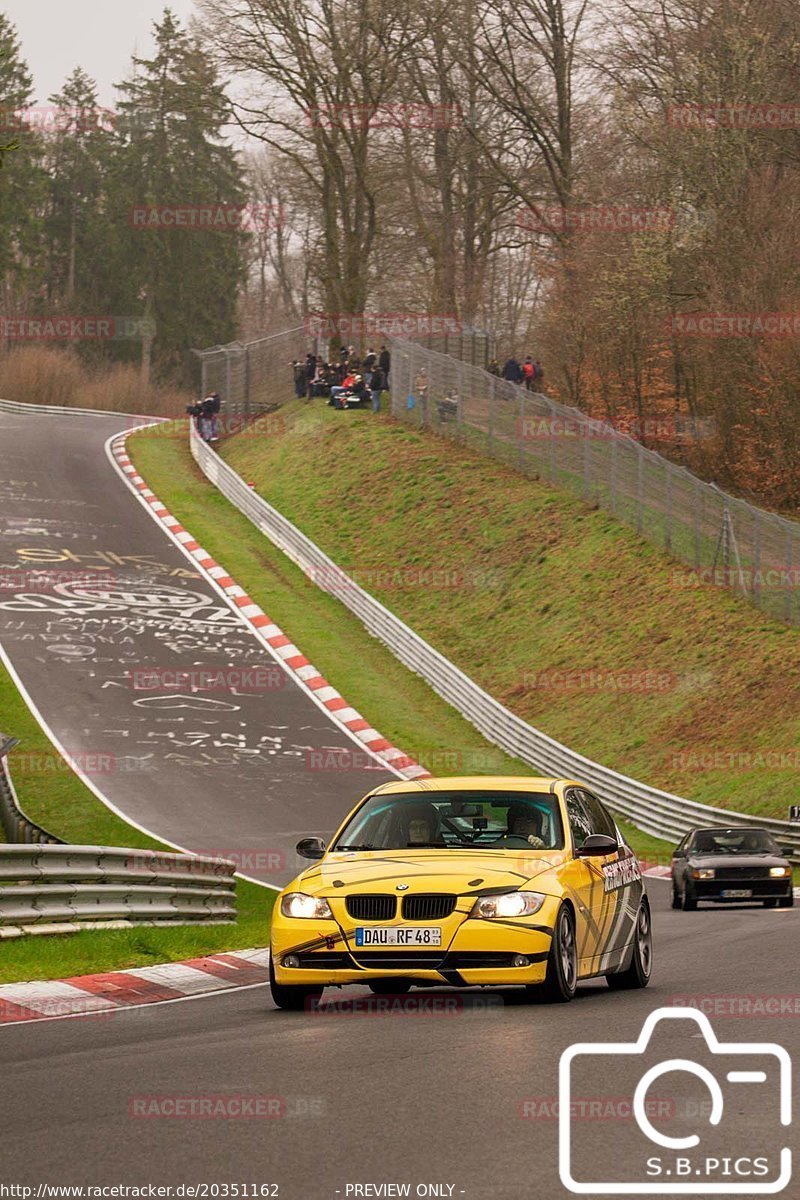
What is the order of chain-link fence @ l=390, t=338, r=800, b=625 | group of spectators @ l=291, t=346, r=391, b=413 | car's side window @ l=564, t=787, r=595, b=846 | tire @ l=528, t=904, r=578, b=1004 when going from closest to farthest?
tire @ l=528, t=904, r=578, b=1004, car's side window @ l=564, t=787, r=595, b=846, chain-link fence @ l=390, t=338, r=800, b=625, group of spectators @ l=291, t=346, r=391, b=413

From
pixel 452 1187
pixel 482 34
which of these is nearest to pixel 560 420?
pixel 482 34

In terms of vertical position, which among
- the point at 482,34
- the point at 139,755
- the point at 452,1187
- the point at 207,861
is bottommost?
the point at 139,755

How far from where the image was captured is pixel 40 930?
13477 mm

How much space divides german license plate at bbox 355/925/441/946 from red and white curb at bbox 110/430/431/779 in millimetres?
14065

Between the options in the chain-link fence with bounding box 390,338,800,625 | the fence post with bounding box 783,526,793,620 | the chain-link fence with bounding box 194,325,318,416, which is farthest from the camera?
the chain-link fence with bounding box 194,325,318,416

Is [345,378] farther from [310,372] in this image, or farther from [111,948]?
[111,948]

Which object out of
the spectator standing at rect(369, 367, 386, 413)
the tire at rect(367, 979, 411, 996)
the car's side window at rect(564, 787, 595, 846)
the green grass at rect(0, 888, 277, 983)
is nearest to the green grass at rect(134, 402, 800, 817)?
the spectator standing at rect(369, 367, 386, 413)

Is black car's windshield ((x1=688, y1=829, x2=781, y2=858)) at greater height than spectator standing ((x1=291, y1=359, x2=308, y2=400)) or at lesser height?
lesser

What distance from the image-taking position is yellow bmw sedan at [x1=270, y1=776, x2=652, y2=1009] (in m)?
10.5

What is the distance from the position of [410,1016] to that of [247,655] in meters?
26.8

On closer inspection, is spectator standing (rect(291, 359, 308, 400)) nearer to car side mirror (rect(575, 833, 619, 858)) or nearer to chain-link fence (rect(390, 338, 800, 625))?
chain-link fence (rect(390, 338, 800, 625))

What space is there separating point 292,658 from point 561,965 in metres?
26.8

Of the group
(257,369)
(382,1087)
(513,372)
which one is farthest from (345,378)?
(382,1087)

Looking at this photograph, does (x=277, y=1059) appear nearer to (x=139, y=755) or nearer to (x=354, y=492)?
(x=139, y=755)
